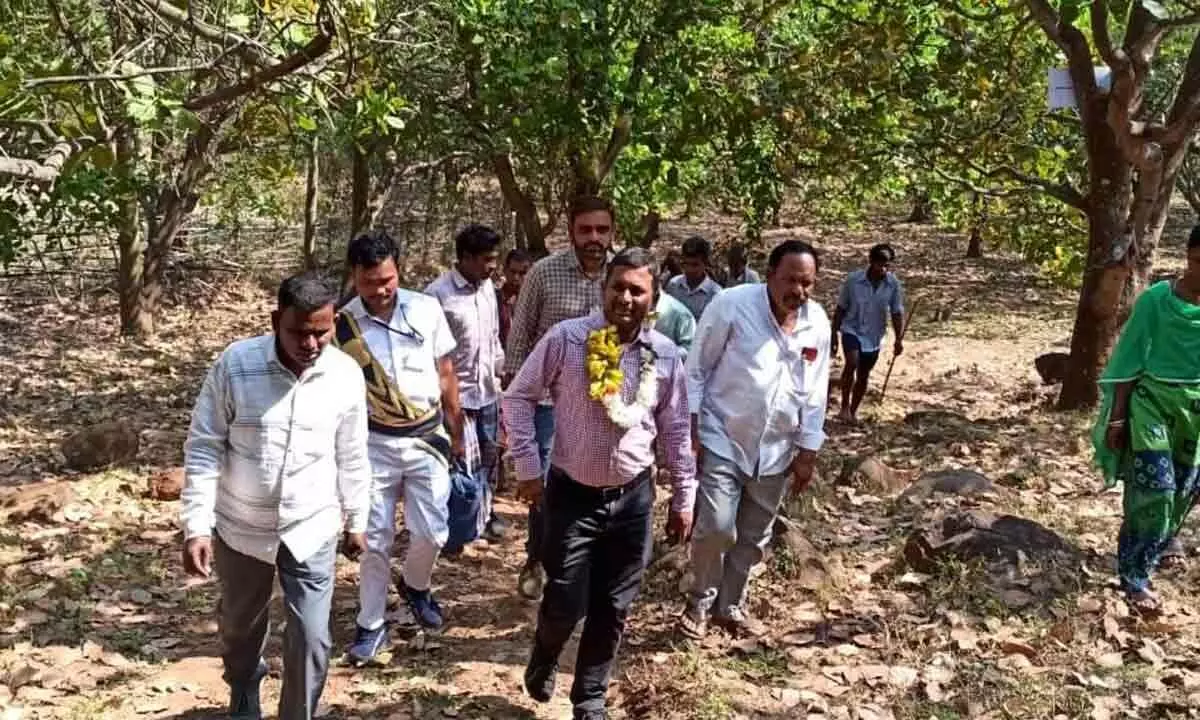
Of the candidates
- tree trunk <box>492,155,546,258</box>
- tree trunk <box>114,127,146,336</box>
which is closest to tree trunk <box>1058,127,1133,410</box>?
tree trunk <box>492,155,546,258</box>

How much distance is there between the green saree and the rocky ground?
42 centimetres

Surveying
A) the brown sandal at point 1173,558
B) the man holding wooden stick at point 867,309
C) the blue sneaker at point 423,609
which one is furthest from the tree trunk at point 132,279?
the brown sandal at point 1173,558

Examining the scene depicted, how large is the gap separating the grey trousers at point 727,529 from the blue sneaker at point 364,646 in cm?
140

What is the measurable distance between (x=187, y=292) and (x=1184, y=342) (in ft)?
46.4

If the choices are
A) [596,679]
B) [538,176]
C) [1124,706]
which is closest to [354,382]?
[596,679]

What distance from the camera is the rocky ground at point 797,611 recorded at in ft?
14.4

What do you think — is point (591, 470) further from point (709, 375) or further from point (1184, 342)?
point (1184, 342)

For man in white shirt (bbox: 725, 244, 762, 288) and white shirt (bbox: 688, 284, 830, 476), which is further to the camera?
man in white shirt (bbox: 725, 244, 762, 288)

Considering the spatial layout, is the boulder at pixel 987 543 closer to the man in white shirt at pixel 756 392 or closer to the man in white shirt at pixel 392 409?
the man in white shirt at pixel 756 392

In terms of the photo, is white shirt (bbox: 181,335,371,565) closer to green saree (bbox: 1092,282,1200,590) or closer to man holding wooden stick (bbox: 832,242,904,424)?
green saree (bbox: 1092,282,1200,590)

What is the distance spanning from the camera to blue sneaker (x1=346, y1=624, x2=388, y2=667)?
475cm

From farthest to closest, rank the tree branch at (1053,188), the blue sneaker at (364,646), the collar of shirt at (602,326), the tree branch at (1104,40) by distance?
the tree branch at (1053,188)
the tree branch at (1104,40)
the blue sneaker at (364,646)
the collar of shirt at (602,326)

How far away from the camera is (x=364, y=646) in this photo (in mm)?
4754

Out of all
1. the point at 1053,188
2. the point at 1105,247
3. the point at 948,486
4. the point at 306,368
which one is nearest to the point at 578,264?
the point at 306,368
